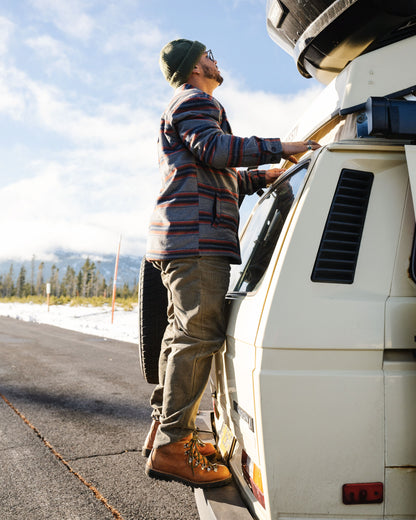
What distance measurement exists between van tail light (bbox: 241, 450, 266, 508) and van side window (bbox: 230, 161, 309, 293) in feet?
2.43

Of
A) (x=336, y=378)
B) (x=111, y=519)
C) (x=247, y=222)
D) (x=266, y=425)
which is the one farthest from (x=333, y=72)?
(x=111, y=519)

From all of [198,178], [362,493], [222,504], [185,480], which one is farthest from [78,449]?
[362,493]

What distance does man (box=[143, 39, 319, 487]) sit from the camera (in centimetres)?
219

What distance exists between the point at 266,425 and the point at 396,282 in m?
0.70

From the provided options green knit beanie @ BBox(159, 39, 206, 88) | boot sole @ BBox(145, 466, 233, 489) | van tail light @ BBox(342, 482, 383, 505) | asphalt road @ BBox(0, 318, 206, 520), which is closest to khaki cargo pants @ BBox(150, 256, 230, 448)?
boot sole @ BBox(145, 466, 233, 489)

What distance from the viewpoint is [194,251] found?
2.19 meters

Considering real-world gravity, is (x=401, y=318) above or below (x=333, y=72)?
below

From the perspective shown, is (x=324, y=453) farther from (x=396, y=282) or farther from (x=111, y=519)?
(x=111, y=519)

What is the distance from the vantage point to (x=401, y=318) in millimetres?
1673

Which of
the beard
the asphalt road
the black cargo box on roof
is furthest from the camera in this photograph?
the beard

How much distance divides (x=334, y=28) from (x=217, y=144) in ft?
2.80

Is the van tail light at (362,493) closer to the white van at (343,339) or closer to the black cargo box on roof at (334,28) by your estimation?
the white van at (343,339)

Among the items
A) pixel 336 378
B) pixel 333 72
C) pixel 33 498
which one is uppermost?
pixel 333 72

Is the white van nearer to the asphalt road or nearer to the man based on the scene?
the man
